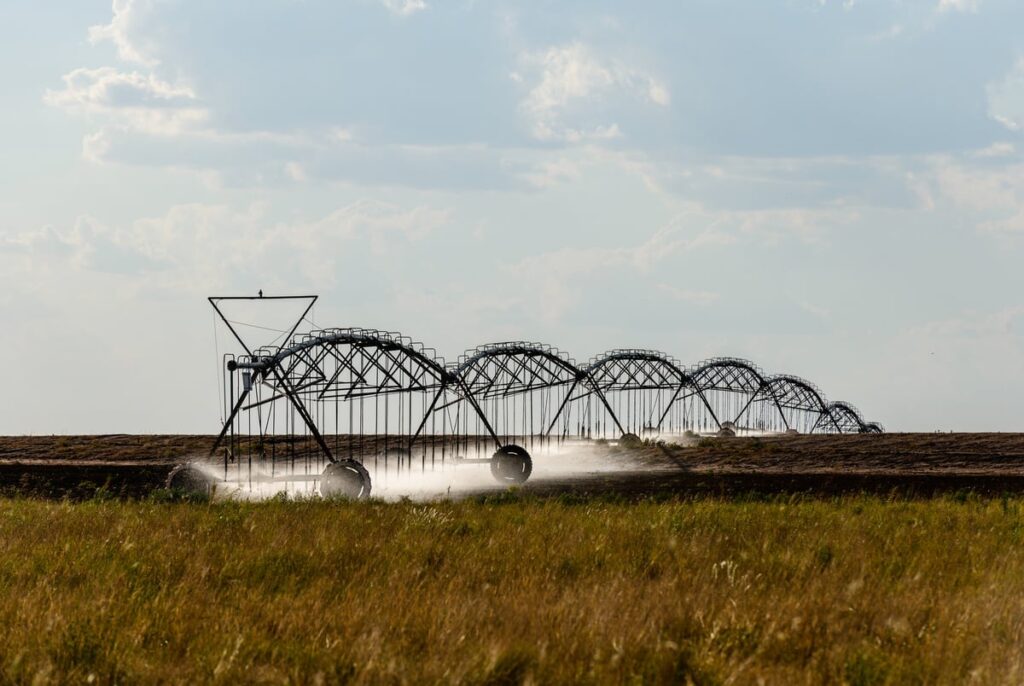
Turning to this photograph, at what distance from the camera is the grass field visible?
8922 mm

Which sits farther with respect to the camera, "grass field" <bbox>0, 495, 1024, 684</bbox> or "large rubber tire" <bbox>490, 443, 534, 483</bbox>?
"large rubber tire" <bbox>490, 443, 534, 483</bbox>

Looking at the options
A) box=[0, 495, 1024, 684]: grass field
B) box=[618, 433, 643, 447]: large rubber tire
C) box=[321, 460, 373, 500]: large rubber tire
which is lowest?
box=[0, 495, 1024, 684]: grass field

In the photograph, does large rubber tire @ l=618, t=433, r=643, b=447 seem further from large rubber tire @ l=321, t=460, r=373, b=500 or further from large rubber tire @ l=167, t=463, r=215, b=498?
large rubber tire @ l=167, t=463, r=215, b=498

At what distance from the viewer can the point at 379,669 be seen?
8.49 metres

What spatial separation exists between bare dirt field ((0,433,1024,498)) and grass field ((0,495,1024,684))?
41.6 ft

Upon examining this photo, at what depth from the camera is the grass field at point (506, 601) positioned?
29.3ft

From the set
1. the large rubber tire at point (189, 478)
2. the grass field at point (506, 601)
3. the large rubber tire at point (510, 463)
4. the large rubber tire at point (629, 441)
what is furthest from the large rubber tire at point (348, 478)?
the large rubber tire at point (629, 441)

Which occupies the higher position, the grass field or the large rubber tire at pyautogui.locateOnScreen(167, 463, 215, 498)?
the large rubber tire at pyautogui.locateOnScreen(167, 463, 215, 498)

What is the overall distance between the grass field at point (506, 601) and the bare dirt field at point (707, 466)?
1269 centimetres

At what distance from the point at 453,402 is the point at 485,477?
433 centimetres

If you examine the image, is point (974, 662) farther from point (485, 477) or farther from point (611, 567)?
point (485, 477)

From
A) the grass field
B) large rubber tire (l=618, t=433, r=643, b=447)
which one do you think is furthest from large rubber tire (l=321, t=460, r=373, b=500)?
large rubber tire (l=618, t=433, r=643, b=447)

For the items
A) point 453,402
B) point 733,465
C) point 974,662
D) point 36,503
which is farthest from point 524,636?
point 733,465

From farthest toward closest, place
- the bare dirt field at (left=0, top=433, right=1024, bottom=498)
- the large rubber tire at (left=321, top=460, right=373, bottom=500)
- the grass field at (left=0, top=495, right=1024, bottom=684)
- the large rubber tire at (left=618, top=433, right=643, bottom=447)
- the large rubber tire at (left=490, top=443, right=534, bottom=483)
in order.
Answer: the large rubber tire at (left=618, top=433, right=643, bottom=447) < the large rubber tire at (left=490, top=443, right=534, bottom=483) < the large rubber tire at (left=321, top=460, right=373, bottom=500) < the bare dirt field at (left=0, top=433, right=1024, bottom=498) < the grass field at (left=0, top=495, right=1024, bottom=684)
